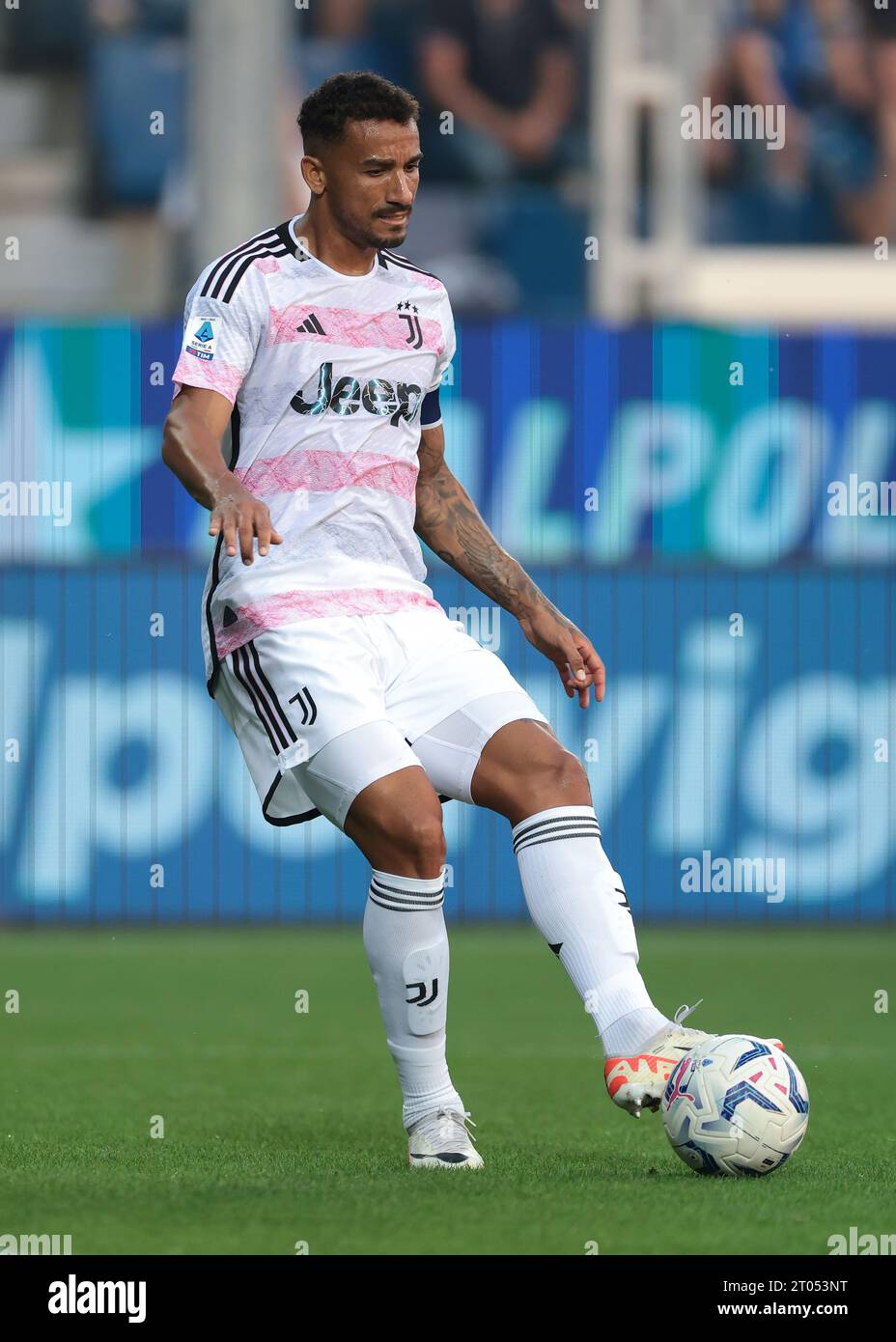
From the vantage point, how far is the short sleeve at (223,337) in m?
5.15

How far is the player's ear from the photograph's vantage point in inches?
209

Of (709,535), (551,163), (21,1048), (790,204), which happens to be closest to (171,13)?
(551,163)

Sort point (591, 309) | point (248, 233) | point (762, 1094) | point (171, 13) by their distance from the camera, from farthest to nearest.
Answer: point (171, 13) < point (591, 309) < point (248, 233) < point (762, 1094)

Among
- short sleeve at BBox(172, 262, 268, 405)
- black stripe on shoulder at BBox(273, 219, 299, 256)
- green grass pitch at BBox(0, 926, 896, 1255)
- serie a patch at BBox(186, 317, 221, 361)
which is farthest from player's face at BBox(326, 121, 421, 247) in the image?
green grass pitch at BBox(0, 926, 896, 1255)

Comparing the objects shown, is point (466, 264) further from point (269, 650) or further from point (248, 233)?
point (269, 650)

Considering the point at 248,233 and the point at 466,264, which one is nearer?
the point at 248,233

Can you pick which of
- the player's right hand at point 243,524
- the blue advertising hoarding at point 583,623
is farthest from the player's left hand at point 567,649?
the blue advertising hoarding at point 583,623

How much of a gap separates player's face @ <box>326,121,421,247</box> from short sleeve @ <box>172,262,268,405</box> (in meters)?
0.26

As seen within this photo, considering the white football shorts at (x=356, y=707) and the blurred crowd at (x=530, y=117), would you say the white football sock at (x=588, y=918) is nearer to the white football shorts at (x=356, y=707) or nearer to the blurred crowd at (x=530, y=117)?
the white football shorts at (x=356, y=707)

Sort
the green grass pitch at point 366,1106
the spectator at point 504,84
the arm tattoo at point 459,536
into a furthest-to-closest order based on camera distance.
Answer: the spectator at point 504,84
the arm tattoo at point 459,536
the green grass pitch at point 366,1106

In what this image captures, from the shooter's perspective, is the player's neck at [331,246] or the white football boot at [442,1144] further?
the player's neck at [331,246]

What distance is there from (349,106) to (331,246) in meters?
0.31

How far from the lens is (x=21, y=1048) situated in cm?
810
